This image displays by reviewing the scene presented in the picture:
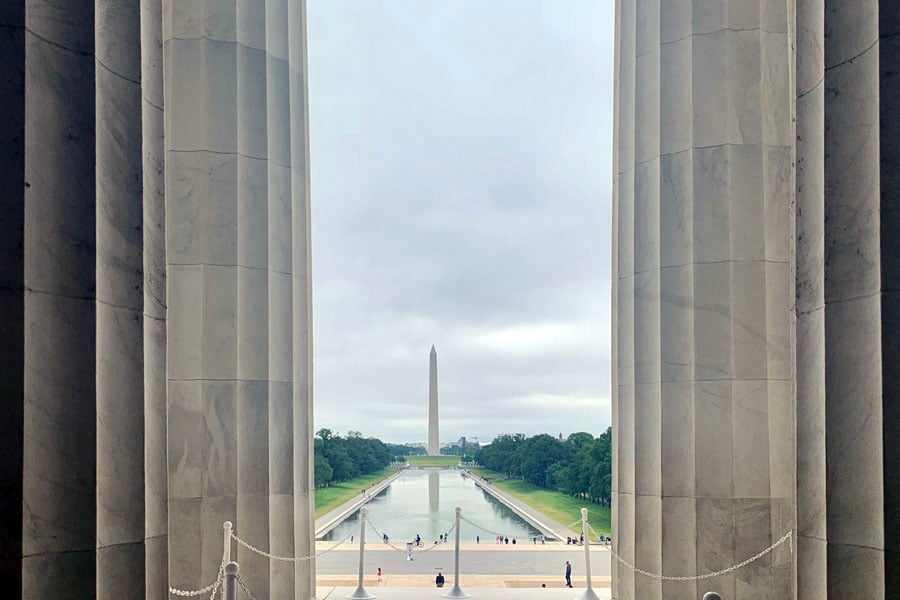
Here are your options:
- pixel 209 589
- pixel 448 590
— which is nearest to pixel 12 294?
pixel 209 589

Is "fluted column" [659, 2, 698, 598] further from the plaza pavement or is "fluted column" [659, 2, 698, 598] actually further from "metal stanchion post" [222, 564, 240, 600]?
"metal stanchion post" [222, 564, 240, 600]

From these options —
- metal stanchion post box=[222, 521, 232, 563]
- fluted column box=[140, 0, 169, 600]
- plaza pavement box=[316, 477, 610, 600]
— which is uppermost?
fluted column box=[140, 0, 169, 600]

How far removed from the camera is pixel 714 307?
34.2 metres

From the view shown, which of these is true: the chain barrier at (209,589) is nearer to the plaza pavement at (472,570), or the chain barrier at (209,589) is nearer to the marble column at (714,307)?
the plaza pavement at (472,570)

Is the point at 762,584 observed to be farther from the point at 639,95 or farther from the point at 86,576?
the point at 86,576

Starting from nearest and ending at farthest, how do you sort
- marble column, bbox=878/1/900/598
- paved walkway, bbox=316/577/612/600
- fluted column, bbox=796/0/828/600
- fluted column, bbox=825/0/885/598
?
marble column, bbox=878/1/900/598 < fluted column, bbox=825/0/885/598 < fluted column, bbox=796/0/828/600 < paved walkway, bbox=316/577/612/600

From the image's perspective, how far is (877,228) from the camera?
51.3 ft

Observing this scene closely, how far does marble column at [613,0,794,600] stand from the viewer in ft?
110

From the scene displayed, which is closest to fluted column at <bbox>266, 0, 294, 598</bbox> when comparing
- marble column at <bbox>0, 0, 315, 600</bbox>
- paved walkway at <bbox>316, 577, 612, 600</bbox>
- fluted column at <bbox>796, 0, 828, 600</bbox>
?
paved walkway at <bbox>316, 577, 612, 600</bbox>

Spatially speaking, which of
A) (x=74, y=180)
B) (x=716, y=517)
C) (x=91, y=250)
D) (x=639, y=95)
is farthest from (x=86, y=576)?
(x=639, y=95)

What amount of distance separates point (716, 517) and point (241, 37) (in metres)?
24.5

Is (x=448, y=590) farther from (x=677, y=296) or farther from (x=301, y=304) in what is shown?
(x=677, y=296)

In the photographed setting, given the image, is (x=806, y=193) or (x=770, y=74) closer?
(x=806, y=193)

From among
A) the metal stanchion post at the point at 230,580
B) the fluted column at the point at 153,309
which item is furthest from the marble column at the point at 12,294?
the metal stanchion post at the point at 230,580
